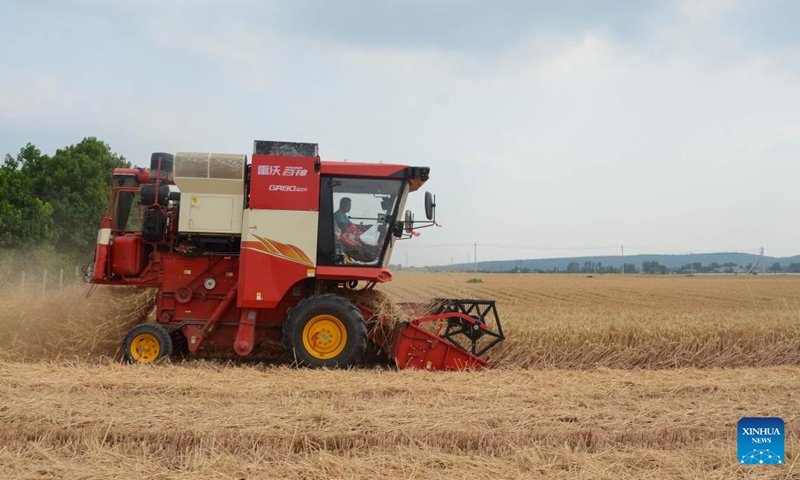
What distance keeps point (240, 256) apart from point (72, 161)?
18.6 meters

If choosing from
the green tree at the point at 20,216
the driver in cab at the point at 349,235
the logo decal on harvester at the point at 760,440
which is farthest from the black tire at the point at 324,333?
the green tree at the point at 20,216

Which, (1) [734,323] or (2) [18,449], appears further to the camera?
(1) [734,323]

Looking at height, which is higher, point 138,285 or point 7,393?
point 138,285

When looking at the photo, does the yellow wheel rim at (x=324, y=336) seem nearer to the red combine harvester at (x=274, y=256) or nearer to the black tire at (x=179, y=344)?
the red combine harvester at (x=274, y=256)

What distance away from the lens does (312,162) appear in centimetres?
728

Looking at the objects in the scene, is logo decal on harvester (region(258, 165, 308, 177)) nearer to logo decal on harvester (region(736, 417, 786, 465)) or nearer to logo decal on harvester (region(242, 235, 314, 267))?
logo decal on harvester (region(242, 235, 314, 267))

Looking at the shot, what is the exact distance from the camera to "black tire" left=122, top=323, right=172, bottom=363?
23.4 feet

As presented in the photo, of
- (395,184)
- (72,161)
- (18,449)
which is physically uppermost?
(72,161)

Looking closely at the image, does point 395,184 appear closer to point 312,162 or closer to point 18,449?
point 312,162

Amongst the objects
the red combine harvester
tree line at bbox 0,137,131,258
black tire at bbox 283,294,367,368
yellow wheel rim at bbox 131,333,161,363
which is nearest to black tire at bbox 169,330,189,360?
the red combine harvester

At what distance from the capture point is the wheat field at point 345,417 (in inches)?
143

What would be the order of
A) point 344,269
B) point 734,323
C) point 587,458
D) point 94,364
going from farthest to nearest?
point 734,323 < point 344,269 < point 94,364 < point 587,458

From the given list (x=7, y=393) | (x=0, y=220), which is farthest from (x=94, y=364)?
(x=0, y=220)

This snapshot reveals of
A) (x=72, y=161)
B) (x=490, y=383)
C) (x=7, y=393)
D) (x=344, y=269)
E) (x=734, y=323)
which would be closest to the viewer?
(x=7, y=393)
